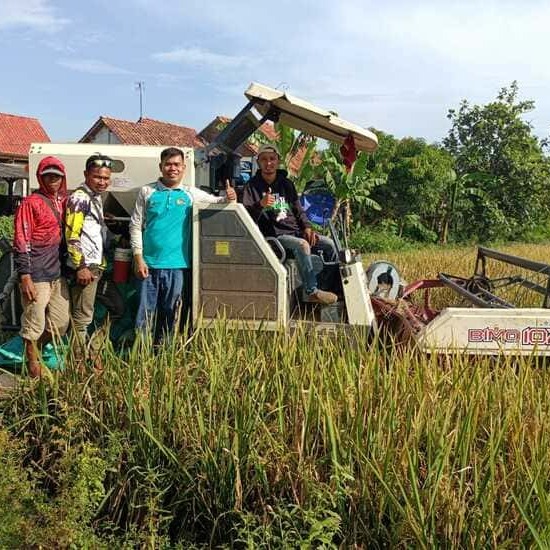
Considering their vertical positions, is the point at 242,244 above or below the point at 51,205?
below

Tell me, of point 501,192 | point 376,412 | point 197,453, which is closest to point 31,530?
point 197,453

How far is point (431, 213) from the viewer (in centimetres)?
2500

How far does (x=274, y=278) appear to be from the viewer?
427 cm

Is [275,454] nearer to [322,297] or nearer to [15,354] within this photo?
[322,297]

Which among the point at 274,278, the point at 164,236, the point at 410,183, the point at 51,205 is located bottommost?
the point at 274,278

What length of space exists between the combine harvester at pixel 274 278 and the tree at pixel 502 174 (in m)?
21.1

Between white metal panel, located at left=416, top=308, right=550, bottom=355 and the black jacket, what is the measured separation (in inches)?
54.5

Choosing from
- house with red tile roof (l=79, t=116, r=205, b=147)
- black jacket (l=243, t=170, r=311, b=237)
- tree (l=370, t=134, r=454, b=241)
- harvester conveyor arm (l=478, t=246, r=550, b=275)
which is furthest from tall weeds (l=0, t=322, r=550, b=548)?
house with red tile roof (l=79, t=116, r=205, b=147)

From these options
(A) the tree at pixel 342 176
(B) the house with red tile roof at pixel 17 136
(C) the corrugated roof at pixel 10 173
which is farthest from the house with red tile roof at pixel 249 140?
(B) the house with red tile roof at pixel 17 136

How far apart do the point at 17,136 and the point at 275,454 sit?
39.3 metres

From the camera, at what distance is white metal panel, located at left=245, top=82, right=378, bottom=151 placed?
167 inches

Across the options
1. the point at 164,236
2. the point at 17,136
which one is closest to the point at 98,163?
the point at 164,236

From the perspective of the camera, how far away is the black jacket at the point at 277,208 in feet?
15.5

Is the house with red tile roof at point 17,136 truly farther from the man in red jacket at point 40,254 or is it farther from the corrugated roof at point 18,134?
the man in red jacket at point 40,254
